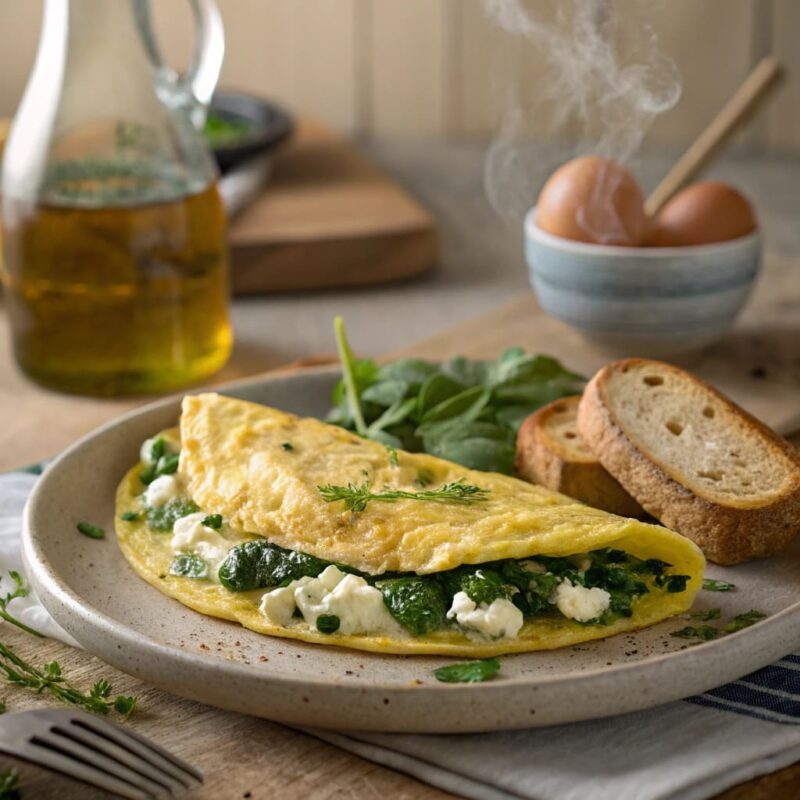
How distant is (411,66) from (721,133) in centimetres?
329

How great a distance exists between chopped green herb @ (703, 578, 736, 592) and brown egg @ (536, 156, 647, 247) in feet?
4.60

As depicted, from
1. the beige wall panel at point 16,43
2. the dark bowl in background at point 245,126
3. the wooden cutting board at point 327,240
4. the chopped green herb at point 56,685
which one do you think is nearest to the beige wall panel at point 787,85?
the wooden cutting board at point 327,240

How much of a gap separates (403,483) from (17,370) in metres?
1.73

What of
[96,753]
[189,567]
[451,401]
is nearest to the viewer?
[96,753]

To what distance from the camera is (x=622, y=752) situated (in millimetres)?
1885

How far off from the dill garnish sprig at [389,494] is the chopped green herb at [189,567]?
9.7 inches

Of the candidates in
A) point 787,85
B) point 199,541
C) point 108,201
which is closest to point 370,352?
point 108,201

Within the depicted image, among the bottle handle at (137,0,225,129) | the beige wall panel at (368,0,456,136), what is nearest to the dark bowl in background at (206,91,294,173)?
the bottle handle at (137,0,225,129)

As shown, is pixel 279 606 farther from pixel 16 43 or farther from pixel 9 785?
pixel 16 43

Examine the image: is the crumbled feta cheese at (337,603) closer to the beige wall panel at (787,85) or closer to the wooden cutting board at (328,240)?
the wooden cutting board at (328,240)

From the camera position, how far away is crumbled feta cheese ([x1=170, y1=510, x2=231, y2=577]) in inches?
91.3

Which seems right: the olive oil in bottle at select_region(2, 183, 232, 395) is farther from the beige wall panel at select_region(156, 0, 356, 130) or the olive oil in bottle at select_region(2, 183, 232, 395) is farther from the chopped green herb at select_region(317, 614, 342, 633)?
the beige wall panel at select_region(156, 0, 356, 130)

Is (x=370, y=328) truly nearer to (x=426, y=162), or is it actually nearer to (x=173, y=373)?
(x=173, y=373)

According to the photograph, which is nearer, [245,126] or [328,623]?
[328,623]
